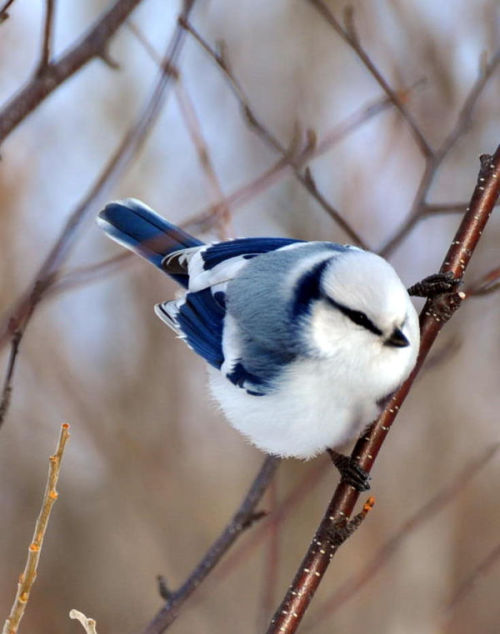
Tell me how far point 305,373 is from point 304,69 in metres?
1.99

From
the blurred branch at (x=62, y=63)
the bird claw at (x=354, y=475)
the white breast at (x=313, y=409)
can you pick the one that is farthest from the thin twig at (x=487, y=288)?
the blurred branch at (x=62, y=63)

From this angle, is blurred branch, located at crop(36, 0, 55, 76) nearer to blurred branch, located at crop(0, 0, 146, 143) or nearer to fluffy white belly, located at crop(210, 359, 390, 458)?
blurred branch, located at crop(0, 0, 146, 143)

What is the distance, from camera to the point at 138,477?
2.86 m

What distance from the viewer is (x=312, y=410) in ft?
4.24

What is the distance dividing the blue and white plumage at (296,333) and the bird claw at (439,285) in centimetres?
8

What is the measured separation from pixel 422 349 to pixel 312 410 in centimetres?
19

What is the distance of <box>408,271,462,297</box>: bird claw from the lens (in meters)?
1.29

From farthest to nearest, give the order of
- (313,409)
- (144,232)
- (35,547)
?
(144,232) < (313,409) < (35,547)

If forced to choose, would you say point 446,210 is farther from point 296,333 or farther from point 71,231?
point 71,231

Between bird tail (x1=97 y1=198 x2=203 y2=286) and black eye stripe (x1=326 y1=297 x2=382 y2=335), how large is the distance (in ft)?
1.54

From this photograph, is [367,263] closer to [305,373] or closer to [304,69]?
[305,373]

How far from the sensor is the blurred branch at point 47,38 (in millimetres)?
953

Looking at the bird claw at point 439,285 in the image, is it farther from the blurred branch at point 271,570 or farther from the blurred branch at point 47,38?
the blurred branch at point 47,38

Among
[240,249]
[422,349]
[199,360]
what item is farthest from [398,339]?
[199,360]
